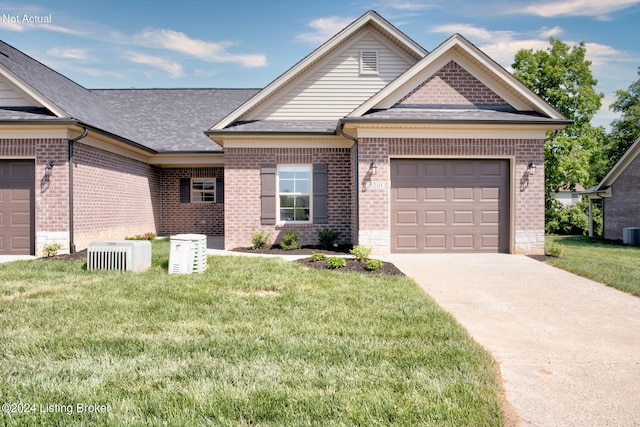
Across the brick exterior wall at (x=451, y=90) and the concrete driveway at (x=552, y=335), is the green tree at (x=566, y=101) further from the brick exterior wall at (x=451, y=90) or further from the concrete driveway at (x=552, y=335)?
the concrete driveway at (x=552, y=335)

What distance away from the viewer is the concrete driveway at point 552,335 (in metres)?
3.12

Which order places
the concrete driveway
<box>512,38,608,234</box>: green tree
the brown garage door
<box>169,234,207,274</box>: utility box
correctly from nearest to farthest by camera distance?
the concrete driveway → <box>169,234,207,274</box>: utility box → the brown garage door → <box>512,38,608,234</box>: green tree

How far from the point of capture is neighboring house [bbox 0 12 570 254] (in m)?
11.0

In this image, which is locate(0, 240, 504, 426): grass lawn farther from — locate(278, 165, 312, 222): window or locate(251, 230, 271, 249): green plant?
locate(278, 165, 312, 222): window

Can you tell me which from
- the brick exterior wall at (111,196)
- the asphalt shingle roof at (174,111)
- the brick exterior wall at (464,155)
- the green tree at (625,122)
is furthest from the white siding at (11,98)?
the green tree at (625,122)

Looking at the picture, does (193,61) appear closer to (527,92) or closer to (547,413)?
(527,92)

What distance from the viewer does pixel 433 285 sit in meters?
7.39

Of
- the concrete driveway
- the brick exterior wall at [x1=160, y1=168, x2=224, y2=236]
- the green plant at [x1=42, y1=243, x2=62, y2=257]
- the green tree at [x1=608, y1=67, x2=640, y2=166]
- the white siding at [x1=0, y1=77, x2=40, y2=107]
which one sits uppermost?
the green tree at [x1=608, y1=67, x2=640, y2=166]

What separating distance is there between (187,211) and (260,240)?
6229 mm

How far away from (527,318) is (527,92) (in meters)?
8.06

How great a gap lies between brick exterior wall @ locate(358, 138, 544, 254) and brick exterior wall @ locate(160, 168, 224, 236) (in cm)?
788

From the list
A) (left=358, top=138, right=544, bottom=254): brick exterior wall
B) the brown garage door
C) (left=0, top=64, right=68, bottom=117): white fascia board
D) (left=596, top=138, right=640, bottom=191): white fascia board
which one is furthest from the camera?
(left=596, top=138, right=640, bottom=191): white fascia board

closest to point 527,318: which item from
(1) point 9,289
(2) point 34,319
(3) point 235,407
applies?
(3) point 235,407

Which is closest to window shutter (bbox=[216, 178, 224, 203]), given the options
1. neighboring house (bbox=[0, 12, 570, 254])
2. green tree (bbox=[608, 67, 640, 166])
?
neighboring house (bbox=[0, 12, 570, 254])
